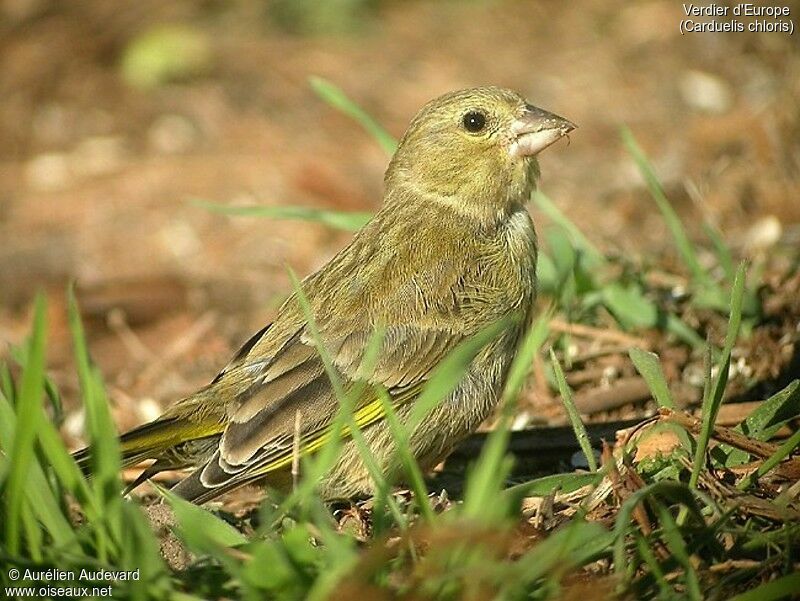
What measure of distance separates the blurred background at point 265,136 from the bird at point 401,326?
1092mm

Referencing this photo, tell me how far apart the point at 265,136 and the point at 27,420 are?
248 inches

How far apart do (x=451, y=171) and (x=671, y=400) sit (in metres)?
1.55

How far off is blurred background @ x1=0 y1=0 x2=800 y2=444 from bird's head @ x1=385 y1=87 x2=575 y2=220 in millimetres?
1012

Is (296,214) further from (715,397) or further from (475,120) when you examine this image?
(715,397)

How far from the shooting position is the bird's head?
15.3ft

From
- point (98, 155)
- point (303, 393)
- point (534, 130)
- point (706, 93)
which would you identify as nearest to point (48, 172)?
point (98, 155)

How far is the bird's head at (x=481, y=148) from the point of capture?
465 cm

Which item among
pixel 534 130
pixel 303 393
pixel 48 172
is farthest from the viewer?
pixel 48 172

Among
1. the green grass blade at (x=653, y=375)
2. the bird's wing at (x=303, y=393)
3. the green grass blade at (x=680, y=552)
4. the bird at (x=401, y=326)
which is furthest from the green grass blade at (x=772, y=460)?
the bird's wing at (x=303, y=393)

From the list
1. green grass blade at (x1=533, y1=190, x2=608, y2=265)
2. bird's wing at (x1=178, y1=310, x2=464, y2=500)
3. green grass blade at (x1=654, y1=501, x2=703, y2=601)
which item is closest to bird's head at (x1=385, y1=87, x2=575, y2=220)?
green grass blade at (x1=533, y1=190, x2=608, y2=265)

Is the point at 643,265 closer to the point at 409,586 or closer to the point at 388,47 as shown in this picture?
the point at 409,586

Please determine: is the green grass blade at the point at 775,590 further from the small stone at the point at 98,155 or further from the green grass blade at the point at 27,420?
the small stone at the point at 98,155

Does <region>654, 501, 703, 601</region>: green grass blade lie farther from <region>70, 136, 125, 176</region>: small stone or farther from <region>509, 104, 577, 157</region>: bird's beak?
<region>70, 136, 125, 176</region>: small stone

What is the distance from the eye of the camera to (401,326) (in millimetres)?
4234
